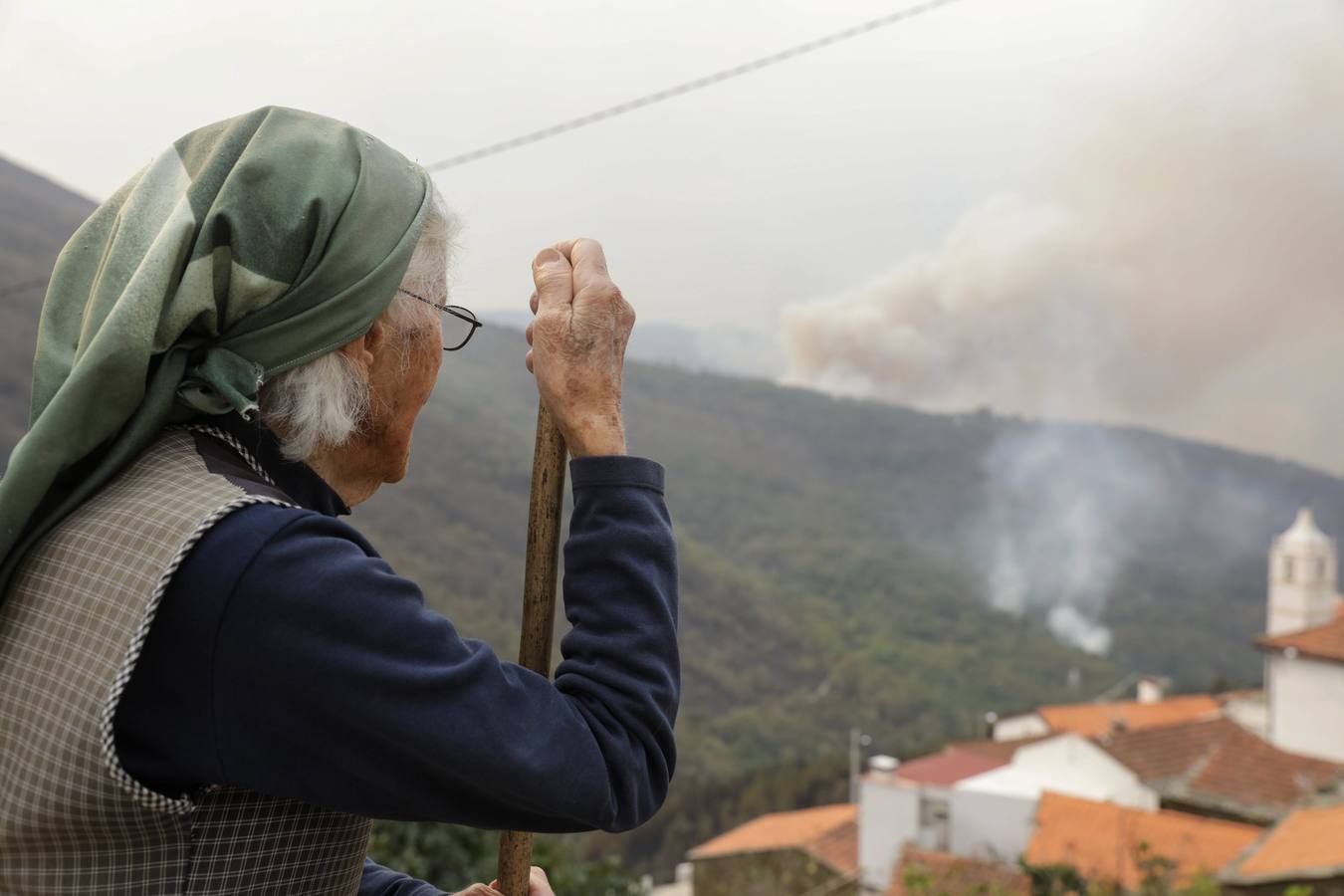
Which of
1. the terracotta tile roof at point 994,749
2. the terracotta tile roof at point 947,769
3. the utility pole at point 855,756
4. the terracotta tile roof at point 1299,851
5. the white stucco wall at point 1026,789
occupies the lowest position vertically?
the utility pole at point 855,756

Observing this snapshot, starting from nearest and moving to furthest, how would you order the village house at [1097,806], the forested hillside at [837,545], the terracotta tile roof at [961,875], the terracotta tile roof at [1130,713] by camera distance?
the terracotta tile roof at [961,875] → the village house at [1097,806] → the terracotta tile roof at [1130,713] → the forested hillside at [837,545]

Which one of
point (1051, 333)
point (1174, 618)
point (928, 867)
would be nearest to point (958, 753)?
point (928, 867)

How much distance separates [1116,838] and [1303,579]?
22.1m

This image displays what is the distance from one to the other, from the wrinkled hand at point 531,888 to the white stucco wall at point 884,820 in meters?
19.2

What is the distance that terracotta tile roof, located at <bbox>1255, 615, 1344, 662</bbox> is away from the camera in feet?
79.6

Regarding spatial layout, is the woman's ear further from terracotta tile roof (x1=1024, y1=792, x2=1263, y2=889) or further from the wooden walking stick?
terracotta tile roof (x1=1024, y1=792, x2=1263, y2=889)

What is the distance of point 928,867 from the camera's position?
13508 mm

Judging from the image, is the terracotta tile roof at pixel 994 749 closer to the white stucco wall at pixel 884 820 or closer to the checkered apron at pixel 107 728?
the white stucco wall at pixel 884 820

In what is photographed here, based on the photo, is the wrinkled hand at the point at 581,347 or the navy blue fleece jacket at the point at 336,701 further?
the wrinkled hand at the point at 581,347

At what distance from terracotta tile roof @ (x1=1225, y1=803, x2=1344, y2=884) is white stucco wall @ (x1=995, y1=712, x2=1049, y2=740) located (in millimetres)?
19850

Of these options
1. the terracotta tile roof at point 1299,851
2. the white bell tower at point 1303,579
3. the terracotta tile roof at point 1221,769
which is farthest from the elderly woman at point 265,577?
the white bell tower at point 1303,579

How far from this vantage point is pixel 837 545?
224ft

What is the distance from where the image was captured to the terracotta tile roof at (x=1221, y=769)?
18812 millimetres

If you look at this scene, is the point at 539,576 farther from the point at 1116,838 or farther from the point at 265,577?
the point at 1116,838
